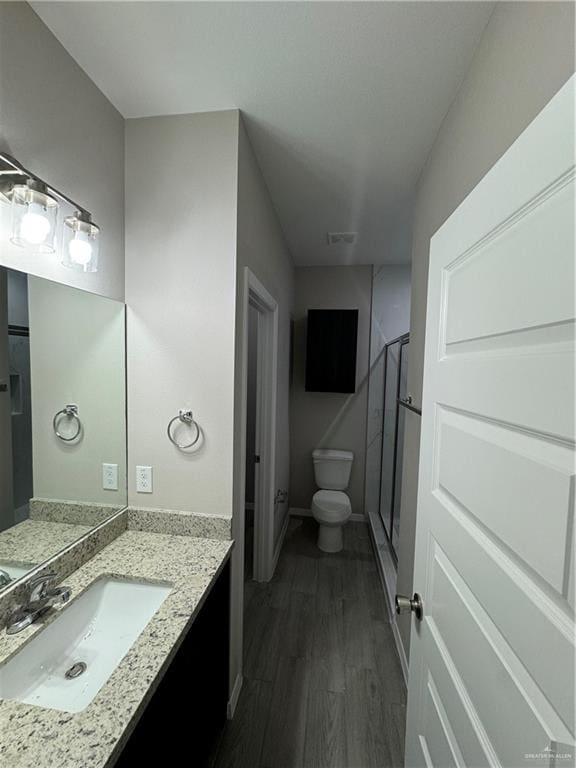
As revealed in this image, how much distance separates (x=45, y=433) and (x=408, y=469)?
1.67m

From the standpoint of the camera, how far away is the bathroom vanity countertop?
0.62 metres

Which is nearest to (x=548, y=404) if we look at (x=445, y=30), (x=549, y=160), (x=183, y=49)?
(x=549, y=160)

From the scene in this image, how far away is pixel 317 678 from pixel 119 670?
1336 millimetres

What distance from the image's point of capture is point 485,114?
3.34 ft

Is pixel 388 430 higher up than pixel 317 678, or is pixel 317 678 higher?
pixel 388 430

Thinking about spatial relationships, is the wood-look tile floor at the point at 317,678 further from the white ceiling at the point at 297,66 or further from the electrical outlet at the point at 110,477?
the white ceiling at the point at 297,66

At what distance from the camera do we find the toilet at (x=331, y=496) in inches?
110

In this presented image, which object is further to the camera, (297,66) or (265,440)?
(265,440)

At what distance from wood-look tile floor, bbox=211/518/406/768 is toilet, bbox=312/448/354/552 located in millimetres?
286

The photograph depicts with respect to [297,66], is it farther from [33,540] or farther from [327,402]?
[327,402]

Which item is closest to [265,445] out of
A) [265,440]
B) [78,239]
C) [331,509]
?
[265,440]

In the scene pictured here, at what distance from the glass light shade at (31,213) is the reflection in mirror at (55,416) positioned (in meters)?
0.11

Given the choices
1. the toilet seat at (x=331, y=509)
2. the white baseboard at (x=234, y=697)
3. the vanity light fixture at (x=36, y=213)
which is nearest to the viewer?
the vanity light fixture at (x=36, y=213)

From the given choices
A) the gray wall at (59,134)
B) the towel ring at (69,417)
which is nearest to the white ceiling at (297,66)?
the gray wall at (59,134)
